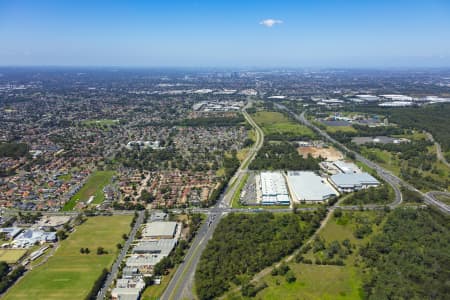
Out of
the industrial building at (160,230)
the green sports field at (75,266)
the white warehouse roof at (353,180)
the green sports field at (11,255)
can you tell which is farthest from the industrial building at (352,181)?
the green sports field at (11,255)

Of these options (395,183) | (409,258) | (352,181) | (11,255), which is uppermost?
(352,181)

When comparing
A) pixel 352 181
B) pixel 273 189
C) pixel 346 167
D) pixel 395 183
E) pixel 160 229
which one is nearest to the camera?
pixel 160 229

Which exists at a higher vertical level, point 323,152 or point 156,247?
point 323,152

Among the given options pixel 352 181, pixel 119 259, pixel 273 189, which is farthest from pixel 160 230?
pixel 352 181

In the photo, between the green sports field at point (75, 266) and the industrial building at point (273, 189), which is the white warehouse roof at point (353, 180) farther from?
the green sports field at point (75, 266)

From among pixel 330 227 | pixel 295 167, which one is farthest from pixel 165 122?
pixel 330 227

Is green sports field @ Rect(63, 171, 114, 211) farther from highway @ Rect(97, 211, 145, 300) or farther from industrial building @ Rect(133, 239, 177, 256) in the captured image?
industrial building @ Rect(133, 239, 177, 256)

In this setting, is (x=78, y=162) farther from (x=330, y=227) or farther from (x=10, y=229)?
(x=330, y=227)

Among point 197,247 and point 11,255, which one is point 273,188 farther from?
point 11,255

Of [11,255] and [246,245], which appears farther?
[11,255]
